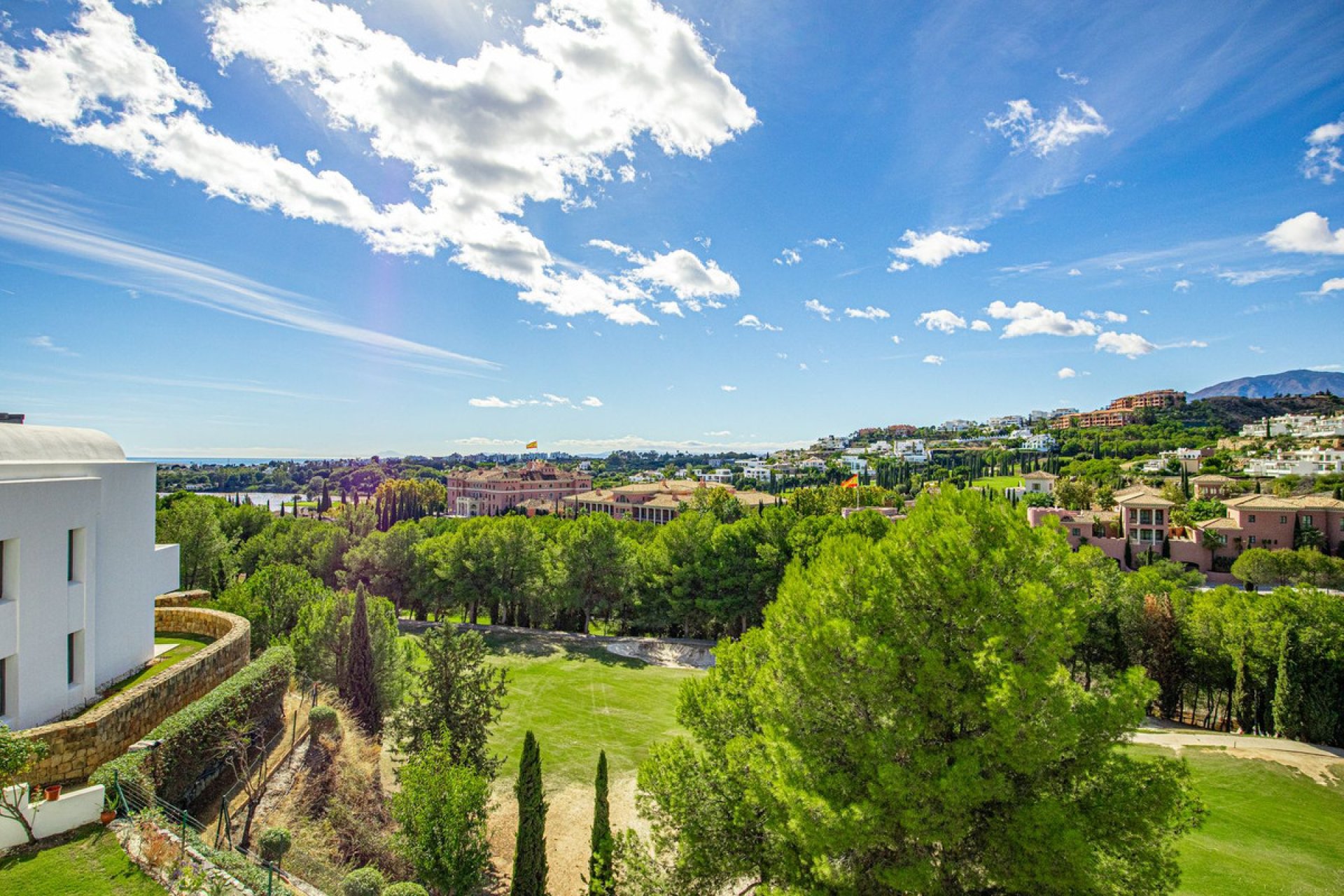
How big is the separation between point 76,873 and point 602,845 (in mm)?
9368

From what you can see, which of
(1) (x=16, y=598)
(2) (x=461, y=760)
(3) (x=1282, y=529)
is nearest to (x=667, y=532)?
(2) (x=461, y=760)

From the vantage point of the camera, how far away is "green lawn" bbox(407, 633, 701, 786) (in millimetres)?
23578

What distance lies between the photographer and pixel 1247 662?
29828 mm

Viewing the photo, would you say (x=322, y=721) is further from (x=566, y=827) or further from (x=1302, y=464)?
(x=1302, y=464)

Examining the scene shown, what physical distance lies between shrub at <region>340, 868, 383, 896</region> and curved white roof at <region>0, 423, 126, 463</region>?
12.5m

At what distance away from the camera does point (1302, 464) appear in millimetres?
84125

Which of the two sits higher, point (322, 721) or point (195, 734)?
point (195, 734)

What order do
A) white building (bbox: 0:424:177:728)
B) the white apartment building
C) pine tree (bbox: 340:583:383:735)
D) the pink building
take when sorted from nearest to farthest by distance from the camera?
white building (bbox: 0:424:177:728)
pine tree (bbox: 340:583:383:735)
the white apartment building
the pink building

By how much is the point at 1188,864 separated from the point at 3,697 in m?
30.1

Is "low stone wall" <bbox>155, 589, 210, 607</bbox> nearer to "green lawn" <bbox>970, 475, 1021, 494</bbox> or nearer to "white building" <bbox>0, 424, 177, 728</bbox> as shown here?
"white building" <bbox>0, 424, 177, 728</bbox>

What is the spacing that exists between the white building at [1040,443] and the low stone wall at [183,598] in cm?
16065

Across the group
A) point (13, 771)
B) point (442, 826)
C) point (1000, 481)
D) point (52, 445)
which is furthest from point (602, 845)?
point (1000, 481)

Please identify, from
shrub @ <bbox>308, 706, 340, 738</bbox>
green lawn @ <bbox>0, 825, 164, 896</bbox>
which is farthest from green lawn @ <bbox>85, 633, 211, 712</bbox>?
green lawn @ <bbox>0, 825, 164, 896</bbox>

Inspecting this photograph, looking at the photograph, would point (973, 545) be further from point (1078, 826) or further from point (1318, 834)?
point (1318, 834)
